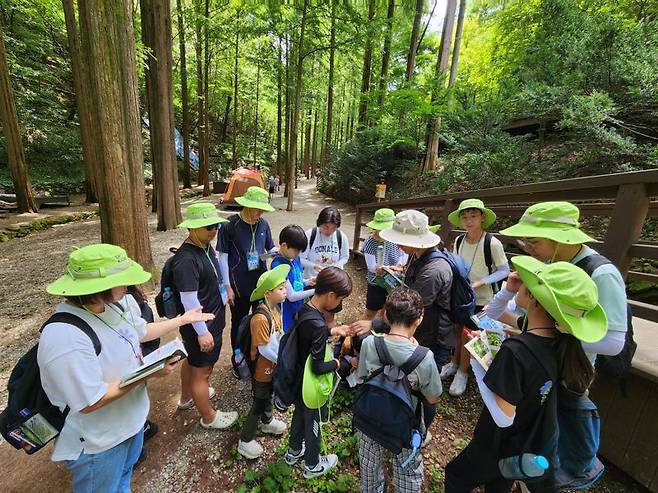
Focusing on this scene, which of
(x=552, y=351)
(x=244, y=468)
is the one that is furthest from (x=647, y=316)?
(x=244, y=468)

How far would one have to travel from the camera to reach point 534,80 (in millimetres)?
7750

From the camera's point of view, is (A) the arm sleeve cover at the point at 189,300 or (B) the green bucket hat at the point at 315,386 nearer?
(B) the green bucket hat at the point at 315,386

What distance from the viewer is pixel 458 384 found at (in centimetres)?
307

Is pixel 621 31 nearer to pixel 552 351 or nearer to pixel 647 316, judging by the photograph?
pixel 647 316

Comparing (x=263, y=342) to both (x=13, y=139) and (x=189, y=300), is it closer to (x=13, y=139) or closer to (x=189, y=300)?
(x=189, y=300)

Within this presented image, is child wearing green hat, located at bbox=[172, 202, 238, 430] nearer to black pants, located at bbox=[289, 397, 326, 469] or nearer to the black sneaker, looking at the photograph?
the black sneaker

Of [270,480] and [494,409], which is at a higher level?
[494,409]

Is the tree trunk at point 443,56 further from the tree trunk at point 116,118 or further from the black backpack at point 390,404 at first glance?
the black backpack at point 390,404

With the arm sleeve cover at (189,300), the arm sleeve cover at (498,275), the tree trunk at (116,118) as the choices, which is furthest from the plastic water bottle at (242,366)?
the tree trunk at (116,118)

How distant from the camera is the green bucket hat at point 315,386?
1.86 meters

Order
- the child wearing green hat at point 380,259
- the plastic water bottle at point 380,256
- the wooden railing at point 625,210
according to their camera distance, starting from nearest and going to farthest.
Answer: the wooden railing at point 625,210
the child wearing green hat at point 380,259
the plastic water bottle at point 380,256

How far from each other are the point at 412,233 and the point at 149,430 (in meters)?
2.79

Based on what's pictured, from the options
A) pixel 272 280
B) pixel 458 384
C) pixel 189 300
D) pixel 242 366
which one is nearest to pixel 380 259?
pixel 458 384

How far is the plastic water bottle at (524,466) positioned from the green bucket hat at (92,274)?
2071 mm
